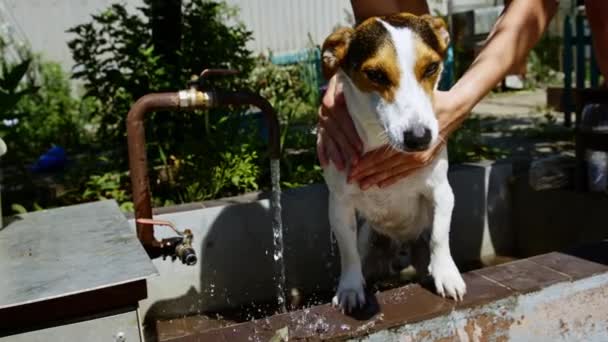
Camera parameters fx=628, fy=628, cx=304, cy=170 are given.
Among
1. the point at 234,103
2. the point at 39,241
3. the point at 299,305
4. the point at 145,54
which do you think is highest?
the point at 145,54

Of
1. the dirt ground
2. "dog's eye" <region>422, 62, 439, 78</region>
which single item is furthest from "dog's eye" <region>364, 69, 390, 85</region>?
the dirt ground

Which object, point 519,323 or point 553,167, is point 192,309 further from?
point 553,167

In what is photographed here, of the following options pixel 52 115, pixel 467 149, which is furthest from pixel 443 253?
pixel 52 115

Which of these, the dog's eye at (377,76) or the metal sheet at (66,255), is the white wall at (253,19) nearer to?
the metal sheet at (66,255)

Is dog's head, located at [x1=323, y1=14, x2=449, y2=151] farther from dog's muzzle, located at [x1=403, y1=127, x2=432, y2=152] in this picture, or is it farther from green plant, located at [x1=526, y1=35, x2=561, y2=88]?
green plant, located at [x1=526, y1=35, x2=561, y2=88]

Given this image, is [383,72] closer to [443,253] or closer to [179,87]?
[443,253]

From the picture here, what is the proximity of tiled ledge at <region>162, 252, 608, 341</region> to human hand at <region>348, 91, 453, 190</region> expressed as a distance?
1.17 ft

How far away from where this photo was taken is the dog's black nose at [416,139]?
164 cm

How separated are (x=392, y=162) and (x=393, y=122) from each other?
27 centimetres

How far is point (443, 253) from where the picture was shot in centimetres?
202

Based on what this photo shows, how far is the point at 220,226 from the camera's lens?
272 cm

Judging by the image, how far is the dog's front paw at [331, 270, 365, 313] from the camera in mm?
1872

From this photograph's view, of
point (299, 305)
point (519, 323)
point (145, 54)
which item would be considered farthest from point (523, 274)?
point (145, 54)

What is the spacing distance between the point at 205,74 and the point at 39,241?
0.78 m
